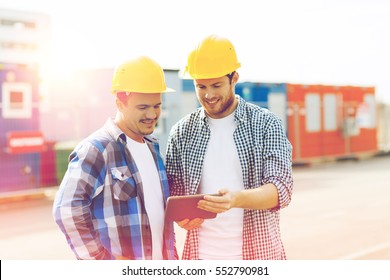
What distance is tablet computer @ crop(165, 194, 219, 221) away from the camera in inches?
92.7

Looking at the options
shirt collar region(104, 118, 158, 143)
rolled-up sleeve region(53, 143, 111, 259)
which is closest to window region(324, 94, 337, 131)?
shirt collar region(104, 118, 158, 143)

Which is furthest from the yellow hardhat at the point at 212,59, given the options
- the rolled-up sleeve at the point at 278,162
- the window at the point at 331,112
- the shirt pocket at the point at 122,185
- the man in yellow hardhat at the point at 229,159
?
the window at the point at 331,112

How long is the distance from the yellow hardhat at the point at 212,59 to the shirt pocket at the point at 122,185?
431mm

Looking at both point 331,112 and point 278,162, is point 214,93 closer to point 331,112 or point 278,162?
point 278,162

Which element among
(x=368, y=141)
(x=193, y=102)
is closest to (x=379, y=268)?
(x=193, y=102)

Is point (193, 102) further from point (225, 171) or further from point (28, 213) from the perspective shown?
point (225, 171)

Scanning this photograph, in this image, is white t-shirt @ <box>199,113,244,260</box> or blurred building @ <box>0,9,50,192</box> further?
blurred building @ <box>0,9,50,192</box>

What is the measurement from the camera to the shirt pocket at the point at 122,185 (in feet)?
7.85

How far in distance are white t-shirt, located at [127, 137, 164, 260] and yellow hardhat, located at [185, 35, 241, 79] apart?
13.1 inches

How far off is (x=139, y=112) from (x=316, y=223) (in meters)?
4.96

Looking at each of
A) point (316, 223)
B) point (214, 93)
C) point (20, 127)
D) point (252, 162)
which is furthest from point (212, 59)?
point (20, 127)

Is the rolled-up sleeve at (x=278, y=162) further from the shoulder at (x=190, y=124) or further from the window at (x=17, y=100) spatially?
the window at (x=17, y=100)

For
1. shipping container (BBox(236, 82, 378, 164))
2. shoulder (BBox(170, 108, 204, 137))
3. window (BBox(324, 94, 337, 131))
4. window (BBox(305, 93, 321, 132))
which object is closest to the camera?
shoulder (BBox(170, 108, 204, 137))

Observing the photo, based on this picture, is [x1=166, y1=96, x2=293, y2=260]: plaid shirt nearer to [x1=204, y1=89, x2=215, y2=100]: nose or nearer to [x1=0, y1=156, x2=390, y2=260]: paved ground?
[x1=204, y1=89, x2=215, y2=100]: nose
